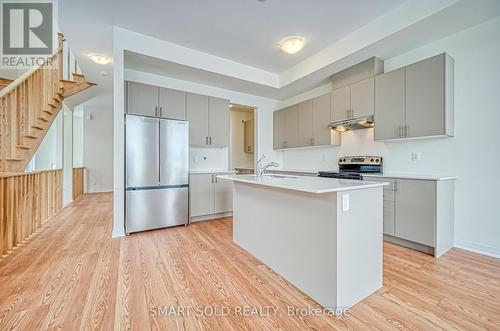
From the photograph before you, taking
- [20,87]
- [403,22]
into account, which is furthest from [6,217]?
[403,22]

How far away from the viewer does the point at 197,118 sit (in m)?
4.12

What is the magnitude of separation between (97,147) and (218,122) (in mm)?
5380

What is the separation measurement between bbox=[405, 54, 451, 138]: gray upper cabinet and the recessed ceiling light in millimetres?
4772

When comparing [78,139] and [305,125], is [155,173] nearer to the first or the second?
[305,125]

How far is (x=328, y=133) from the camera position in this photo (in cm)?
400

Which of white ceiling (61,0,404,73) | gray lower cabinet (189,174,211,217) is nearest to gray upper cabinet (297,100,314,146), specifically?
white ceiling (61,0,404,73)

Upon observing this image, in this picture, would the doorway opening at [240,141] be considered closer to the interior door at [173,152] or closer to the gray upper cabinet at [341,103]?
the interior door at [173,152]

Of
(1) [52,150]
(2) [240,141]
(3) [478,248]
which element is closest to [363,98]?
(3) [478,248]

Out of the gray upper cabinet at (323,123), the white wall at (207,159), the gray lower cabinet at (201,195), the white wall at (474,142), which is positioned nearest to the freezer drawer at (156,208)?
the gray lower cabinet at (201,195)

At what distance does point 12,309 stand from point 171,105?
3094mm

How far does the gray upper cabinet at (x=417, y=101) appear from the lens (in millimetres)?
2602

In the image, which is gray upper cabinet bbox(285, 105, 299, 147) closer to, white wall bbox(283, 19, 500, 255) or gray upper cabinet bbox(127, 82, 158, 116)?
white wall bbox(283, 19, 500, 255)

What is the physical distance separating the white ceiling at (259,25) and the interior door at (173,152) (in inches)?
38.8

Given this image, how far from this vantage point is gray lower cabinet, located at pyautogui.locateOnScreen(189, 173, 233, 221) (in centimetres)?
385
